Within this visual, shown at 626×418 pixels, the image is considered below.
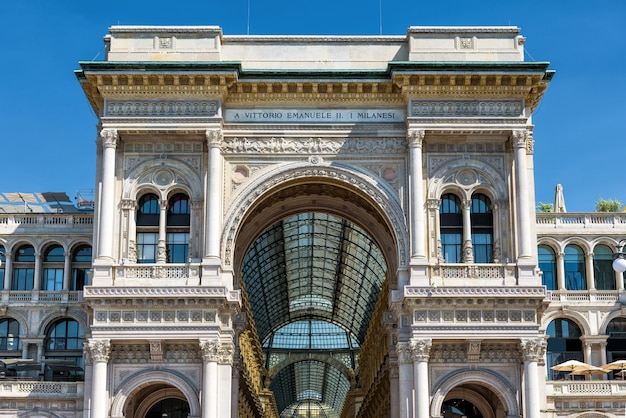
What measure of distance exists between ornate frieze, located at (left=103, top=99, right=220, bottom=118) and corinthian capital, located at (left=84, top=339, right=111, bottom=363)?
12371 millimetres

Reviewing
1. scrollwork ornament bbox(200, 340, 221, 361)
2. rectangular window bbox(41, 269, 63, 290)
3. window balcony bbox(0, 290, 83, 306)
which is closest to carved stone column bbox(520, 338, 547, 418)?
scrollwork ornament bbox(200, 340, 221, 361)

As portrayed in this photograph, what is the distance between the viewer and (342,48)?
62.2 m

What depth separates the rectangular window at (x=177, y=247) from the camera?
196 feet

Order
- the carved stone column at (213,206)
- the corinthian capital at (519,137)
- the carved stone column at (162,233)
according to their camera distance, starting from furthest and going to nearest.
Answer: the corinthian capital at (519,137) → the carved stone column at (162,233) → the carved stone column at (213,206)

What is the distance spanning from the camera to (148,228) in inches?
2359

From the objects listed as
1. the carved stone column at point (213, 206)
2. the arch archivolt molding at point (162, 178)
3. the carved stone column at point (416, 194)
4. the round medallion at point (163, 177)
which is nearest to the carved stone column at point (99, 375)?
the carved stone column at point (213, 206)

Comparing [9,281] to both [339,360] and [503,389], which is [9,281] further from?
[339,360]

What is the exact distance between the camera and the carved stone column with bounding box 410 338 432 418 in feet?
184

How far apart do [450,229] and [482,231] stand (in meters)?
1.82

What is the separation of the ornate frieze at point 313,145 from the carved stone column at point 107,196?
6229mm

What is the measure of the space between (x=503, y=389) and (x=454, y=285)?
240 inches

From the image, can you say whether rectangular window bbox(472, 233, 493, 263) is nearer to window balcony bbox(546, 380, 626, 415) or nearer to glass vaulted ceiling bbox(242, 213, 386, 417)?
window balcony bbox(546, 380, 626, 415)

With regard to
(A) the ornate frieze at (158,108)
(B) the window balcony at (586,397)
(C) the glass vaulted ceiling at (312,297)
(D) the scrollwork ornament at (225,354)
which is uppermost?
(C) the glass vaulted ceiling at (312,297)

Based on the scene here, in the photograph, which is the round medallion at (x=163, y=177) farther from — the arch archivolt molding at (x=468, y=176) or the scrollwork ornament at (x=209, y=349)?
the arch archivolt molding at (x=468, y=176)
